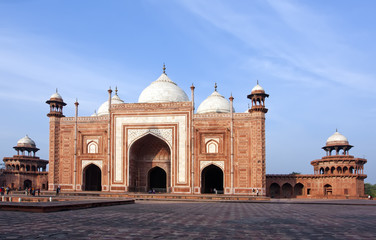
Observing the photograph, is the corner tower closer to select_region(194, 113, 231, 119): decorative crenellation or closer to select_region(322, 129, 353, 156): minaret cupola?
select_region(322, 129, 353, 156): minaret cupola

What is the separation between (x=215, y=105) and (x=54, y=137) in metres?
12.9

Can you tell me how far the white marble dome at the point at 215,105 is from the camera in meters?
31.5

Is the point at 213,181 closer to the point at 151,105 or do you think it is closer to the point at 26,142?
the point at 151,105

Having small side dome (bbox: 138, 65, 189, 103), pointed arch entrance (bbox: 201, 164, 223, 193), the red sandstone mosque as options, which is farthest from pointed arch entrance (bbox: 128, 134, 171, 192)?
small side dome (bbox: 138, 65, 189, 103)

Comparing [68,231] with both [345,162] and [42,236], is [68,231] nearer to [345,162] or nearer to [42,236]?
[42,236]

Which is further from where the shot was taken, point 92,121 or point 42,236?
point 92,121

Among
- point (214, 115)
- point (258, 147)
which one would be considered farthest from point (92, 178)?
point (258, 147)

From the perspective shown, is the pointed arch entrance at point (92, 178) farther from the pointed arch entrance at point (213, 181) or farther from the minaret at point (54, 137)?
the pointed arch entrance at point (213, 181)

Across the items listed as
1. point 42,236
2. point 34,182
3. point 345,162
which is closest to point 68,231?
point 42,236

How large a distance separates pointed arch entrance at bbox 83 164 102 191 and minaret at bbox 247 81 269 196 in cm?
1227

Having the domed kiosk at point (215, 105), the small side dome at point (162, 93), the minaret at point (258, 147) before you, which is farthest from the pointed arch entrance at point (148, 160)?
the minaret at point (258, 147)

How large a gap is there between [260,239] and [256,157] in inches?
801

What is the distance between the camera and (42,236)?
517cm

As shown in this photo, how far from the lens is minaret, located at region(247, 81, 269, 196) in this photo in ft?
A: 82.5
